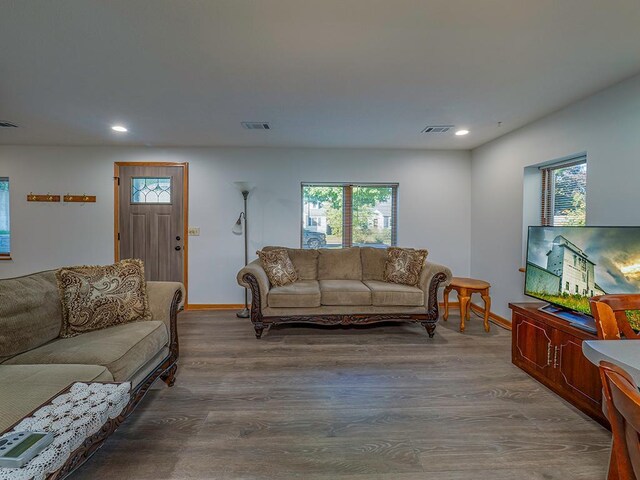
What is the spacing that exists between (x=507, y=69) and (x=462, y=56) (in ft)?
1.45

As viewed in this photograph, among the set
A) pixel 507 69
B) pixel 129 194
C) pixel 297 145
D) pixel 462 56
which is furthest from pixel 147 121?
pixel 507 69

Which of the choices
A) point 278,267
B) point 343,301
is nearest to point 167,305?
point 278,267

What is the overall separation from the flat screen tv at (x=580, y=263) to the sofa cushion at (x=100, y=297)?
319 centimetres

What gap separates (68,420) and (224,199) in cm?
360

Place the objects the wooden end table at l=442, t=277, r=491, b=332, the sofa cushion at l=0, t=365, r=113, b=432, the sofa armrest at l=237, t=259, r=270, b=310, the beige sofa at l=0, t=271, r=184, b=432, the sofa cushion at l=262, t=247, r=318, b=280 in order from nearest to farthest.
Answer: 1. the sofa cushion at l=0, t=365, r=113, b=432
2. the beige sofa at l=0, t=271, r=184, b=432
3. the sofa armrest at l=237, t=259, r=270, b=310
4. the wooden end table at l=442, t=277, r=491, b=332
5. the sofa cushion at l=262, t=247, r=318, b=280

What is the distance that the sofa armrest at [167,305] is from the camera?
7.50ft

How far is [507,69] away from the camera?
2188 millimetres

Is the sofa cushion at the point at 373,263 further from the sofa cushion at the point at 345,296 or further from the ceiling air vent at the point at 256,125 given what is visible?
the ceiling air vent at the point at 256,125

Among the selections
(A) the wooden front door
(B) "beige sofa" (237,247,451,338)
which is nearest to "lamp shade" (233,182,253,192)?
(A) the wooden front door

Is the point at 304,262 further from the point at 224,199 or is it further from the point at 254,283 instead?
the point at 224,199

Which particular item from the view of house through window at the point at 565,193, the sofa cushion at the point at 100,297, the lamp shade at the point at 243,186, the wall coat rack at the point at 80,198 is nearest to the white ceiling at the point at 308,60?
the view of house through window at the point at 565,193

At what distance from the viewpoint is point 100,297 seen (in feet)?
6.87

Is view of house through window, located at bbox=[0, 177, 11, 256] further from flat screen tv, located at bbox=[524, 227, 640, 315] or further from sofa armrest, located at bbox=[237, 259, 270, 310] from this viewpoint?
flat screen tv, located at bbox=[524, 227, 640, 315]

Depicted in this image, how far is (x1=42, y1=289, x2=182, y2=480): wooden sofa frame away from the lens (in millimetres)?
1111
